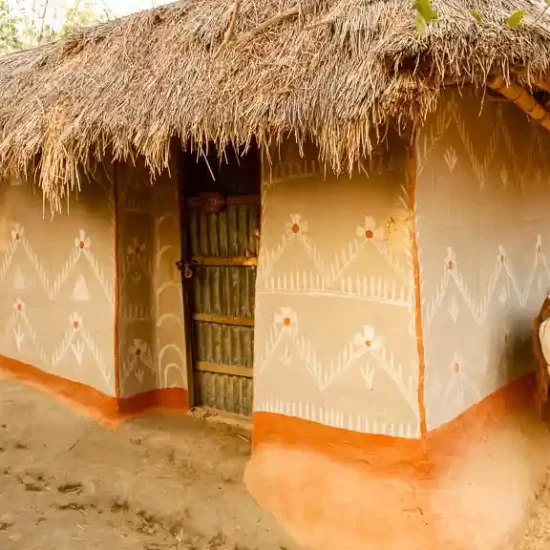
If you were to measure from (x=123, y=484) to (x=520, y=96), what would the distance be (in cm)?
287

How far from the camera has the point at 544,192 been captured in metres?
3.82

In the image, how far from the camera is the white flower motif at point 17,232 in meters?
4.26

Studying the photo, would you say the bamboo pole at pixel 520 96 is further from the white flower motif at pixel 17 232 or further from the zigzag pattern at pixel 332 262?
the white flower motif at pixel 17 232

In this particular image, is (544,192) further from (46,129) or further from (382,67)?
(46,129)

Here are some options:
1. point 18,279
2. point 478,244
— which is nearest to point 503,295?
point 478,244

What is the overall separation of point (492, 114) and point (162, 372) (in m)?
2.63

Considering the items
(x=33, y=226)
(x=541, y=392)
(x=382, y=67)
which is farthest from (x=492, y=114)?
(x=33, y=226)

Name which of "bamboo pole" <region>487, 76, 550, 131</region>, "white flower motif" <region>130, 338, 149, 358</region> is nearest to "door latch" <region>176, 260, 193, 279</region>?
"white flower motif" <region>130, 338, 149, 358</region>

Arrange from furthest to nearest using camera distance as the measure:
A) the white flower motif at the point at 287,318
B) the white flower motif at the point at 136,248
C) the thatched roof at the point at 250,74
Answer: the white flower motif at the point at 136,248 < the white flower motif at the point at 287,318 < the thatched roof at the point at 250,74

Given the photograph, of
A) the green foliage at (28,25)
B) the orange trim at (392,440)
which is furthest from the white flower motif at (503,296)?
the green foliage at (28,25)

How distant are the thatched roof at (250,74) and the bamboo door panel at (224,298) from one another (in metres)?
0.91

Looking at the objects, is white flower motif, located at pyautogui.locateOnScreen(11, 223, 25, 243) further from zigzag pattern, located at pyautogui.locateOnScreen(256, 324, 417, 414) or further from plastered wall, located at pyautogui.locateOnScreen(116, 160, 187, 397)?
zigzag pattern, located at pyautogui.locateOnScreen(256, 324, 417, 414)

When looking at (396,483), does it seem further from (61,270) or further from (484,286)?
(61,270)

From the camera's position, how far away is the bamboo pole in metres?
2.44
